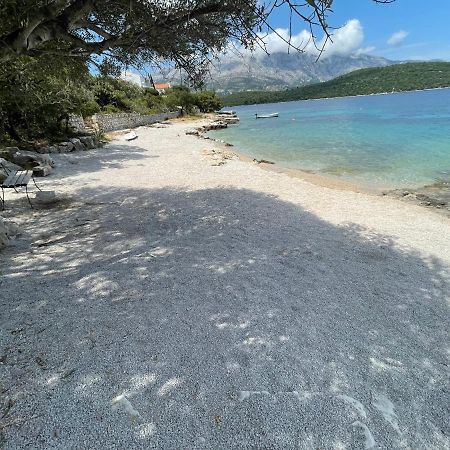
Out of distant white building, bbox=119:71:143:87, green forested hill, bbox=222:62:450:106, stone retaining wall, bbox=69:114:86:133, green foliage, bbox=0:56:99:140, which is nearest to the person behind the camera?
distant white building, bbox=119:71:143:87

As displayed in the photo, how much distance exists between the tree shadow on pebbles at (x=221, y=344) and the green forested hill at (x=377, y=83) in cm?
17147

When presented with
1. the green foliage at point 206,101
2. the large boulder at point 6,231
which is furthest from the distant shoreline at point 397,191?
the green foliage at point 206,101

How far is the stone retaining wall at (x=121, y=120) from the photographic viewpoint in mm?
29369

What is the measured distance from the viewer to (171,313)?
4.17m

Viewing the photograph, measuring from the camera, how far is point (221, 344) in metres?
3.65

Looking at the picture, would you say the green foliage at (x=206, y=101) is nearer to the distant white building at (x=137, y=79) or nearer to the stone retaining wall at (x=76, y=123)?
the distant white building at (x=137, y=79)

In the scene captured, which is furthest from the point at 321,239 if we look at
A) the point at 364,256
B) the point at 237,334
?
the point at 237,334

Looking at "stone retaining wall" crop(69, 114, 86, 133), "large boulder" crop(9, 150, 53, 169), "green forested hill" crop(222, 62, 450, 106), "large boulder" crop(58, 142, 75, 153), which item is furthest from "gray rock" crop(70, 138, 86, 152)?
"green forested hill" crop(222, 62, 450, 106)

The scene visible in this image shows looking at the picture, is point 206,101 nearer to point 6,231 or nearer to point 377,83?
point 6,231

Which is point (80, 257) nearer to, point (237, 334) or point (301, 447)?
point (237, 334)

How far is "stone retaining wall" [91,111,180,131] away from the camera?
29.4 meters

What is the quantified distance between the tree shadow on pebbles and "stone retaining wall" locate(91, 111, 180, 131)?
2551cm

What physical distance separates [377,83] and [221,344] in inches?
7142

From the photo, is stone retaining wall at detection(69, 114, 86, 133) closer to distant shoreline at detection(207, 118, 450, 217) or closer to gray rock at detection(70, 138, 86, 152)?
gray rock at detection(70, 138, 86, 152)
